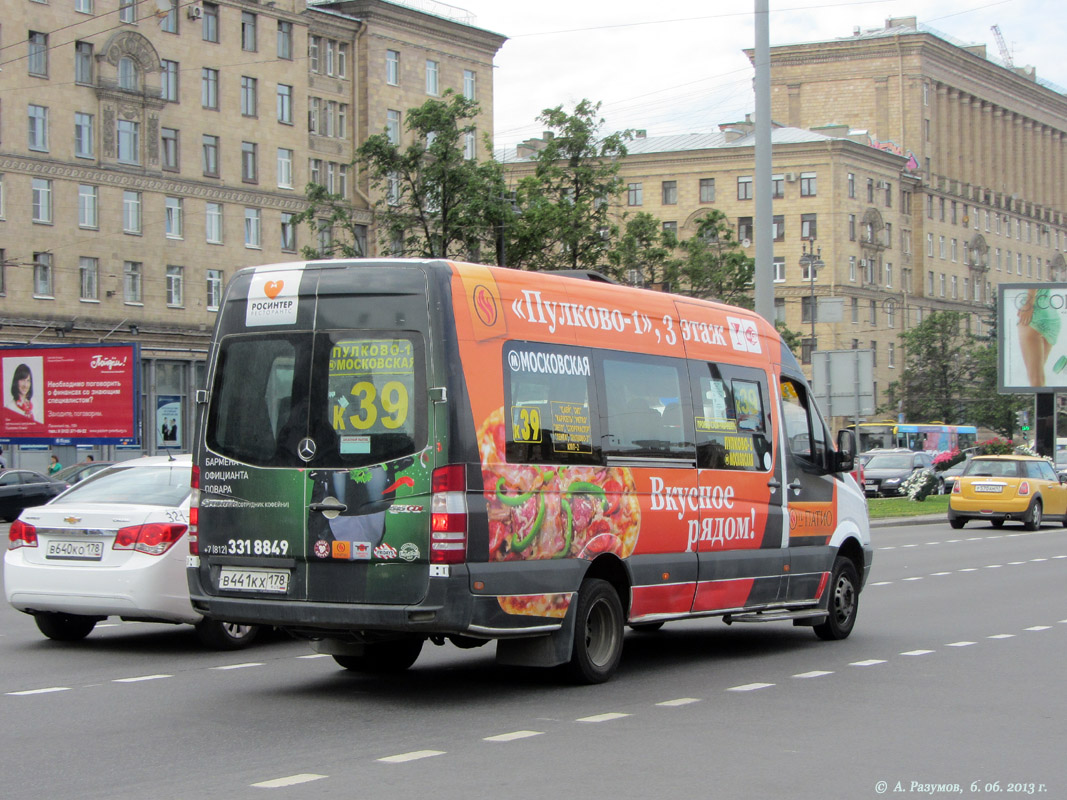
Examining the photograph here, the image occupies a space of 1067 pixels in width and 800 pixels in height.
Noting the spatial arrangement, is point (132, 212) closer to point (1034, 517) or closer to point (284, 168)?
point (284, 168)

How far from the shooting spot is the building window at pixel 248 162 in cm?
6084

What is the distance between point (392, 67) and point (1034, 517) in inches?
1662

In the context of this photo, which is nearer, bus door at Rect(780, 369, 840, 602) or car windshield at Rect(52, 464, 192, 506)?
car windshield at Rect(52, 464, 192, 506)

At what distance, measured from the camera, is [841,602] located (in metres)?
13.2

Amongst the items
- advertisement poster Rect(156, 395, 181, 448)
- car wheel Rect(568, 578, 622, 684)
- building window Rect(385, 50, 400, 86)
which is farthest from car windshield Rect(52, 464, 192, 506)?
building window Rect(385, 50, 400, 86)

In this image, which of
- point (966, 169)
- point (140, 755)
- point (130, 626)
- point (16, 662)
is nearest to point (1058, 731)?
point (140, 755)

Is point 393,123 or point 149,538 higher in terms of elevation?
point 393,123

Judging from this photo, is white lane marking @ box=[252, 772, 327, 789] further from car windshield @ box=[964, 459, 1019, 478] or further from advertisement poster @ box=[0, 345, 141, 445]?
advertisement poster @ box=[0, 345, 141, 445]

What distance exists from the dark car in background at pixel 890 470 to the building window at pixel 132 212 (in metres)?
27.8

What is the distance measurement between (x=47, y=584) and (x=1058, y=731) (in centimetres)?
769

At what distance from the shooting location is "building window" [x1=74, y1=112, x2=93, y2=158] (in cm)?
5416

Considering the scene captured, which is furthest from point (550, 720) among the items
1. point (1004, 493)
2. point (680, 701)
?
point (1004, 493)

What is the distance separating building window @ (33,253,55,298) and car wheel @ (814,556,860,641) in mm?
43860

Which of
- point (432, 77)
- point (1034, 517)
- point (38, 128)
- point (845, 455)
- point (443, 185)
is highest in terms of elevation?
point (432, 77)
